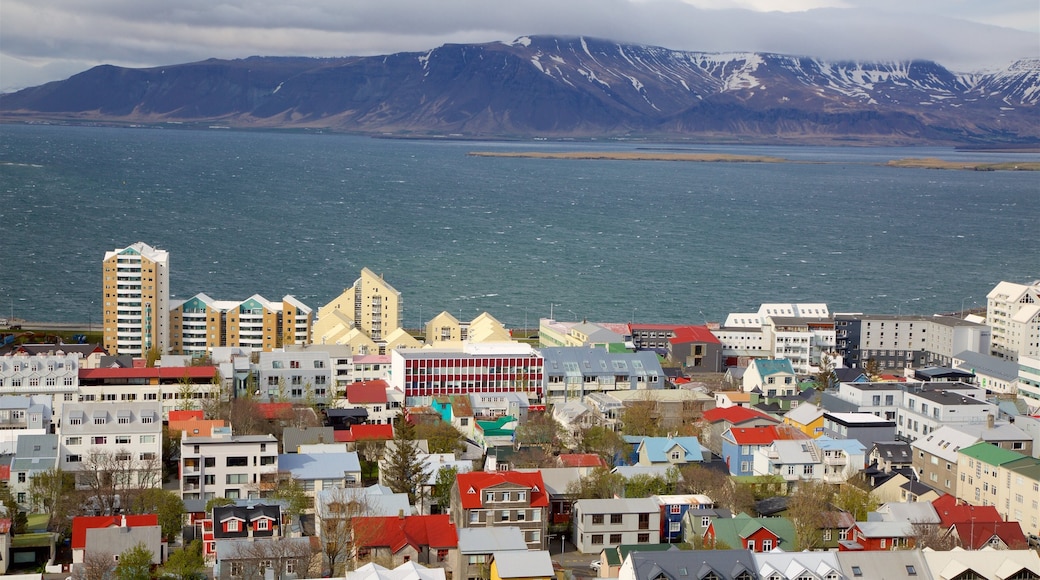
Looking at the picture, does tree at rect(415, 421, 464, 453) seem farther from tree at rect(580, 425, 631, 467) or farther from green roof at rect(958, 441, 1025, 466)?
green roof at rect(958, 441, 1025, 466)

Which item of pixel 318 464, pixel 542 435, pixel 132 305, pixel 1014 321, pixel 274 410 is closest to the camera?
pixel 318 464

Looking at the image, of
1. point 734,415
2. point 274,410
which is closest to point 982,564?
point 734,415

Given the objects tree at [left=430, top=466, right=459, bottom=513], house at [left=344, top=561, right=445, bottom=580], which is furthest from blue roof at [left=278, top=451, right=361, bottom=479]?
house at [left=344, top=561, right=445, bottom=580]

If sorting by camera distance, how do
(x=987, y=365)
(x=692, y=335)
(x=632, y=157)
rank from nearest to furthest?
(x=987, y=365)
(x=692, y=335)
(x=632, y=157)

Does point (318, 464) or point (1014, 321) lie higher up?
point (1014, 321)

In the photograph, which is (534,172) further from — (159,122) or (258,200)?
(159,122)

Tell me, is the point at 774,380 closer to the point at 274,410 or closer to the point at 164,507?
the point at 274,410

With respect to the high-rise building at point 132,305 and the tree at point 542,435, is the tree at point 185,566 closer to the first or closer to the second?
the tree at point 542,435
